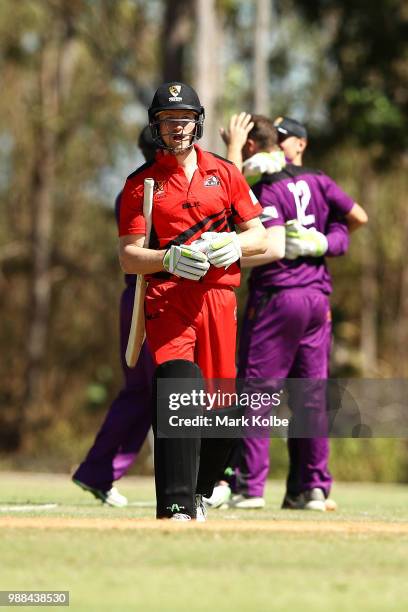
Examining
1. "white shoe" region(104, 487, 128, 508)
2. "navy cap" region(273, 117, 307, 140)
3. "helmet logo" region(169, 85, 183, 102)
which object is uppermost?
"navy cap" region(273, 117, 307, 140)

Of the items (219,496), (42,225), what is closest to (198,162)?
(219,496)

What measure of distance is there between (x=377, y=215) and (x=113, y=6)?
8727 millimetres

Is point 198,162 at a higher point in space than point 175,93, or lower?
lower

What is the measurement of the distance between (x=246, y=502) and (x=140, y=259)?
2.90 m

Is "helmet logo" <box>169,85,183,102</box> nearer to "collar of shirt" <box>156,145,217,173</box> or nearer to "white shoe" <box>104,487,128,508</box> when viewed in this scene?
"collar of shirt" <box>156,145,217,173</box>

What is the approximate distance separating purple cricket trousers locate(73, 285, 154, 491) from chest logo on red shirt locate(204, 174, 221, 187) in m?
2.50

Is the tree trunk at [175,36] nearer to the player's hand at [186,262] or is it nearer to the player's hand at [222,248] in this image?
the player's hand at [222,248]

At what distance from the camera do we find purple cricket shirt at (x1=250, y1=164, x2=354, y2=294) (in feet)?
30.5

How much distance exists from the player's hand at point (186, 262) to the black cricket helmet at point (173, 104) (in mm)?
586

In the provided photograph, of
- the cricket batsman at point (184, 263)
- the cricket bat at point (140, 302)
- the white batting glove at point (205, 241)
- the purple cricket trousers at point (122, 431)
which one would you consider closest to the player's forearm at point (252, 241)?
the cricket batsman at point (184, 263)

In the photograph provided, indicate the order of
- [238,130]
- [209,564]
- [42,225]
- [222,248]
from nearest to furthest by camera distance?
1. [209,564]
2. [222,248]
3. [238,130]
4. [42,225]

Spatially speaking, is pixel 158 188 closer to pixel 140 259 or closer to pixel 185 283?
pixel 140 259

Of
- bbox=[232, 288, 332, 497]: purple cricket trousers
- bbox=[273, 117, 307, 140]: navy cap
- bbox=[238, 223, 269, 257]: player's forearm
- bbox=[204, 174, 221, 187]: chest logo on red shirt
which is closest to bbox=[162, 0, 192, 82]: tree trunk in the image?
bbox=[273, 117, 307, 140]: navy cap

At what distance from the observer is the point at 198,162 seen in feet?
23.4
